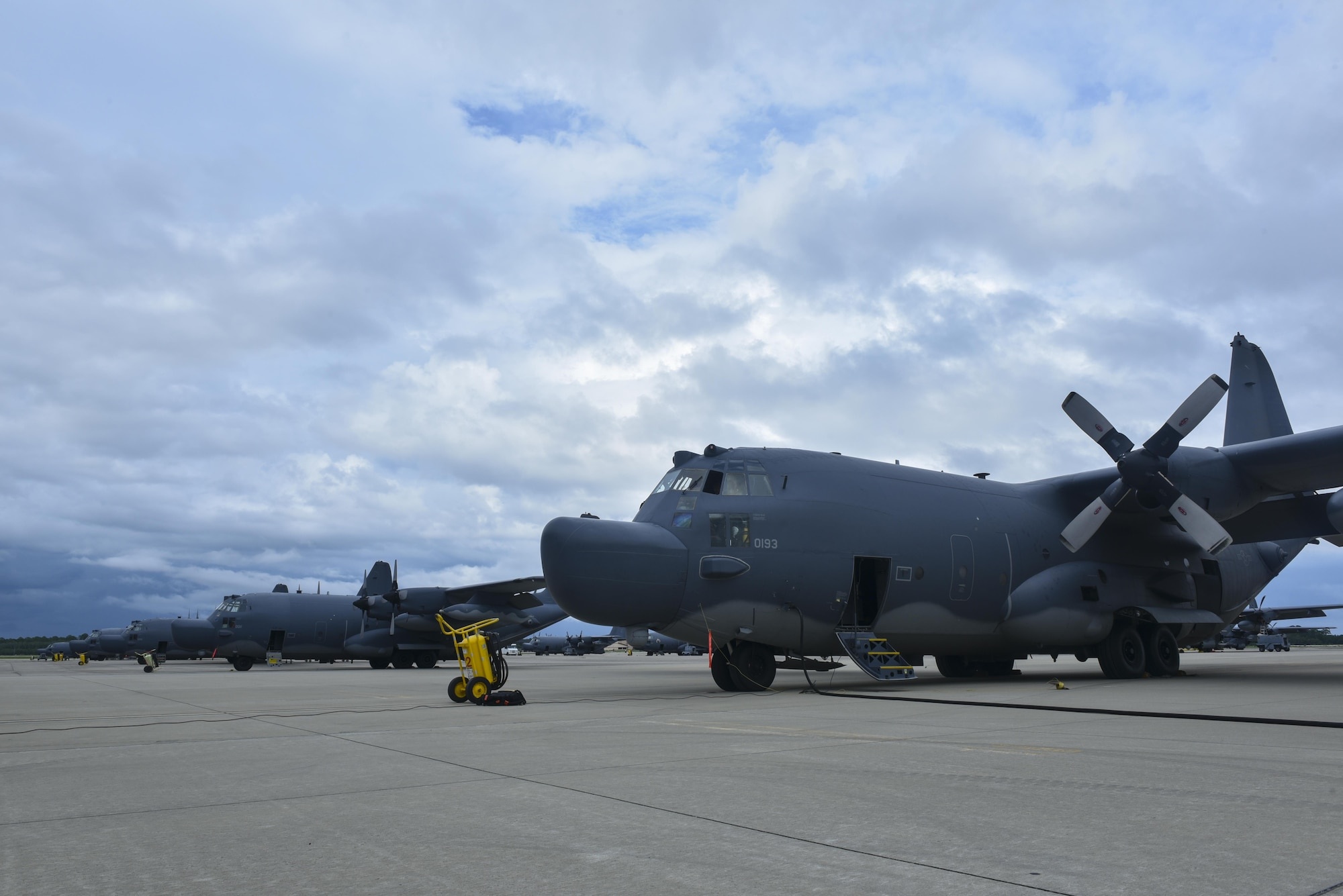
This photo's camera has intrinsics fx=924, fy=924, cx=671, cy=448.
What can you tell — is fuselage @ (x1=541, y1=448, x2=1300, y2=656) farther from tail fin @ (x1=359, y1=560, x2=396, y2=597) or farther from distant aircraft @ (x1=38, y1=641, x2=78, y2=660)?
distant aircraft @ (x1=38, y1=641, x2=78, y2=660)

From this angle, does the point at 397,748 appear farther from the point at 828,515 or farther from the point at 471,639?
the point at 828,515

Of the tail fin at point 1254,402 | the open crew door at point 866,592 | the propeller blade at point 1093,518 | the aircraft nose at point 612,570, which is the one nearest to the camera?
the aircraft nose at point 612,570

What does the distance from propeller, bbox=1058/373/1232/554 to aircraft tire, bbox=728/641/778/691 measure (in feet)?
22.4

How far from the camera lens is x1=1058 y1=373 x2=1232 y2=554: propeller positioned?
17703mm

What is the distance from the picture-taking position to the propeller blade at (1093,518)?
1861 centimetres

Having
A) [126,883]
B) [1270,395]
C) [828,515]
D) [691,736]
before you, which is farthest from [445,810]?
[1270,395]

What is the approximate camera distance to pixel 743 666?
16875 mm

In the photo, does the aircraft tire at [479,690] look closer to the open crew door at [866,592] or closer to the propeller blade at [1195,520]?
the open crew door at [866,592]

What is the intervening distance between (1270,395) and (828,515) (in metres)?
15.4

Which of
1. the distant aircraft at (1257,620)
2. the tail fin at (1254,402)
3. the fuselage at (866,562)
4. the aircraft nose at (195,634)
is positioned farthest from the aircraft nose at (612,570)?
the distant aircraft at (1257,620)

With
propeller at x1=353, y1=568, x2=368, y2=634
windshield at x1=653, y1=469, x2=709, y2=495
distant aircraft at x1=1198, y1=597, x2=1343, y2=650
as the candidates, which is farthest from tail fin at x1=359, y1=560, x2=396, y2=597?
distant aircraft at x1=1198, y1=597, x2=1343, y2=650

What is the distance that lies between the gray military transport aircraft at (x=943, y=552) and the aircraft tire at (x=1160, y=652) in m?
0.05

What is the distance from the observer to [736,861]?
160 inches

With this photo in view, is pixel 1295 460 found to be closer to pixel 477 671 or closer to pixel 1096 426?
pixel 1096 426
